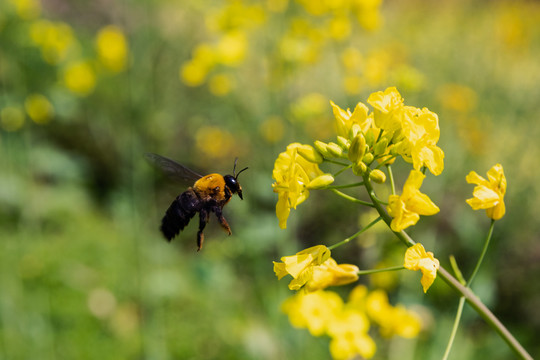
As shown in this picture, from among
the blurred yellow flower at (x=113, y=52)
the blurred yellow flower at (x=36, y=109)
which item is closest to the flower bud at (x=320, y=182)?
the blurred yellow flower at (x=36, y=109)

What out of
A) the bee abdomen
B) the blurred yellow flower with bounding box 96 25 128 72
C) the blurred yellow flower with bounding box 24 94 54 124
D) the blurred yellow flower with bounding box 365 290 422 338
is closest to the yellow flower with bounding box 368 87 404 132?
the bee abdomen

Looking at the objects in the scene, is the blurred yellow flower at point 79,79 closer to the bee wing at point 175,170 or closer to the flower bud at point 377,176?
the bee wing at point 175,170

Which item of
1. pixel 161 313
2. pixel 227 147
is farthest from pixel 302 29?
pixel 161 313

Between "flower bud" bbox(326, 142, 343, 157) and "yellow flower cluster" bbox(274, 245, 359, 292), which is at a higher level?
"flower bud" bbox(326, 142, 343, 157)

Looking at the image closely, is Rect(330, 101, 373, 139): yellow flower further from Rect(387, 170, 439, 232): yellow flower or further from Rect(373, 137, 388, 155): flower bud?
Rect(387, 170, 439, 232): yellow flower

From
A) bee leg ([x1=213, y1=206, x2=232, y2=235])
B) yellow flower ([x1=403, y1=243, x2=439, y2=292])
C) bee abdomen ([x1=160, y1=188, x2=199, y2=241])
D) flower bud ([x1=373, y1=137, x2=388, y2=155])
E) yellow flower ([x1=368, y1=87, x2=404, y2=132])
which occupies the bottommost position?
bee abdomen ([x1=160, y1=188, x2=199, y2=241])

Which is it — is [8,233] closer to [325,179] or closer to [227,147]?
[227,147]
